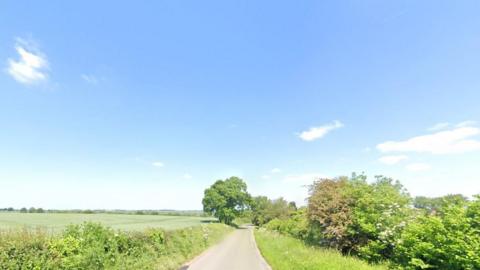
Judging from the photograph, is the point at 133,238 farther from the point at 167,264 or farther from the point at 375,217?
the point at 375,217

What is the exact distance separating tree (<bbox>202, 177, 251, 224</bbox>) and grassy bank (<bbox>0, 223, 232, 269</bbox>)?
190 ft

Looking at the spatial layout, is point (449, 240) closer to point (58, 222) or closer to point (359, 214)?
point (359, 214)

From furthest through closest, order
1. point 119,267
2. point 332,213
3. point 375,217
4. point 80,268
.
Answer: point 332,213 < point 375,217 < point 119,267 < point 80,268

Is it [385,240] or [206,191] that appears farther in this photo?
[206,191]

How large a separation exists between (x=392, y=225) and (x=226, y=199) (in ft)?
211

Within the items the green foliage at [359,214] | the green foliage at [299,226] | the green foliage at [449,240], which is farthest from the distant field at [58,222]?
the green foliage at [449,240]

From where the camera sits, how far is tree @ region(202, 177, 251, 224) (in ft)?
242

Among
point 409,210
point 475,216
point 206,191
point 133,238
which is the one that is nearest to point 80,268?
point 133,238

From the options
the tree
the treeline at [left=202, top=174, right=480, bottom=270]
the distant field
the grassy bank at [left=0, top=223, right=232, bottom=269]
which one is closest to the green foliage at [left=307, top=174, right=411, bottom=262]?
the treeline at [left=202, top=174, right=480, bottom=270]

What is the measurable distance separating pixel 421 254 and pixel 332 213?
6377 mm

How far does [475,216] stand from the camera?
7887mm

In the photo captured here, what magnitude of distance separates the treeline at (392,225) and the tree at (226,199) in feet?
178

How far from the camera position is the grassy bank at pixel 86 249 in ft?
26.3

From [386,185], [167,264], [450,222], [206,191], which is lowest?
[167,264]
